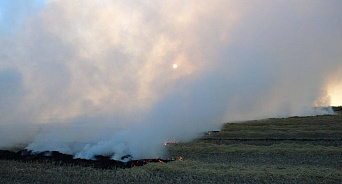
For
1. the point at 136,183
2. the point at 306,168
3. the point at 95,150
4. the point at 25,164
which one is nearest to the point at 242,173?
the point at 306,168

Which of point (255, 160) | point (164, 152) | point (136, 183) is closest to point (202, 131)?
point (164, 152)

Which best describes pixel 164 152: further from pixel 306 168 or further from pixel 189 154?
pixel 306 168

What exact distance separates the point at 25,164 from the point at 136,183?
7121mm

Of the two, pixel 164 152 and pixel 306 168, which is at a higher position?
pixel 164 152

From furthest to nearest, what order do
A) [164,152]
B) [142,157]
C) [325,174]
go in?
[164,152] < [142,157] < [325,174]

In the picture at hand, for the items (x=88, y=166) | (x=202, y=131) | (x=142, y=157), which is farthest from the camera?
(x=202, y=131)

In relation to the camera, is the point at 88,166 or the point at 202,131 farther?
the point at 202,131

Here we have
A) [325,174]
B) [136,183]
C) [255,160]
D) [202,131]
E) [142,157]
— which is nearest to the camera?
[136,183]

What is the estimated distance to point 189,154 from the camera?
53.5ft

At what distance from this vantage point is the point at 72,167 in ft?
40.4

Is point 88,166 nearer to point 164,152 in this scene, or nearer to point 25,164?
point 25,164

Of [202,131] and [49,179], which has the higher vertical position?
[202,131]

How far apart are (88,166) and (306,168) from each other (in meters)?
10.6

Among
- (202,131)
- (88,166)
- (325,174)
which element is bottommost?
(325,174)
